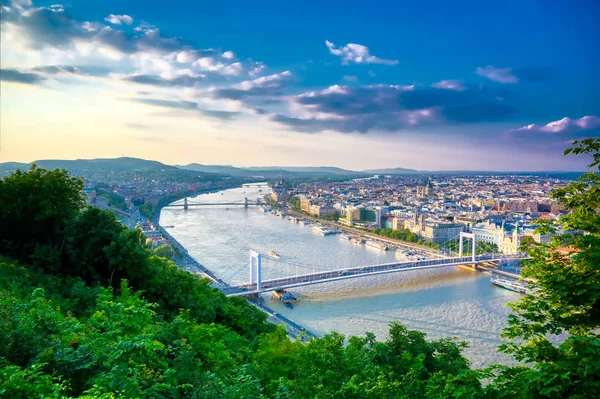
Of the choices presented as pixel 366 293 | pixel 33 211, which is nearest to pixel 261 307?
pixel 366 293

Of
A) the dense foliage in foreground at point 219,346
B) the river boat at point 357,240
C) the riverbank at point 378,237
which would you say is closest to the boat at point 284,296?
the dense foliage in foreground at point 219,346

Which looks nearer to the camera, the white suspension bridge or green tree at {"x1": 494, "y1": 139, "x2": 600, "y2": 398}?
green tree at {"x1": 494, "y1": 139, "x2": 600, "y2": 398}

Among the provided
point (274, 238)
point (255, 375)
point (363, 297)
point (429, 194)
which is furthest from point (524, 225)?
point (429, 194)


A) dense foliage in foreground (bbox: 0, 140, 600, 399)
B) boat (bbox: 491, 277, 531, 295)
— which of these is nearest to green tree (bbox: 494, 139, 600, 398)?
dense foliage in foreground (bbox: 0, 140, 600, 399)

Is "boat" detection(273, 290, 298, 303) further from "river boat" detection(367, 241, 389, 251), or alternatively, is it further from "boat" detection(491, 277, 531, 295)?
"river boat" detection(367, 241, 389, 251)

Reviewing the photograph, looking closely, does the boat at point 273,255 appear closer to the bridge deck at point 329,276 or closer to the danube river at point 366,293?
the danube river at point 366,293

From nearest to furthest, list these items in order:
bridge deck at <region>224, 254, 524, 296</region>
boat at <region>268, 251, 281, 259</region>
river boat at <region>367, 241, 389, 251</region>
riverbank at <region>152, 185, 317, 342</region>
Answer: riverbank at <region>152, 185, 317, 342</region> < bridge deck at <region>224, 254, 524, 296</region> < boat at <region>268, 251, 281, 259</region> < river boat at <region>367, 241, 389, 251</region>

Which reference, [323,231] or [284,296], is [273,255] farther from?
[323,231]
